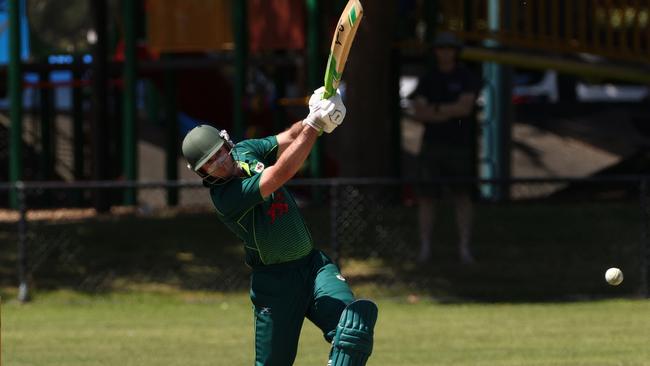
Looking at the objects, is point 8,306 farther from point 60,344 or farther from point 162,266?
point 60,344

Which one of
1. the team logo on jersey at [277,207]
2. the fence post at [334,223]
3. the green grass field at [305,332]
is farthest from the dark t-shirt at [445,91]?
the team logo on jersey at [277,207]

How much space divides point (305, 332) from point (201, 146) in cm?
545

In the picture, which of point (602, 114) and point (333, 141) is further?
point (602, 114)

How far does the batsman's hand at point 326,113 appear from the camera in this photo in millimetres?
6578

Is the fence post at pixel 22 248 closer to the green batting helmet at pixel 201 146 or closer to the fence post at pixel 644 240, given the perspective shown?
the fence post at pixel 644 240

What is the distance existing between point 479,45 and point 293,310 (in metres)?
12.0

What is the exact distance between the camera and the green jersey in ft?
23.0

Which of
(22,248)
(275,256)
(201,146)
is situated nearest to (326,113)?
(201,146)

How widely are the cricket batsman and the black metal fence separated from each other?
6.43 meters

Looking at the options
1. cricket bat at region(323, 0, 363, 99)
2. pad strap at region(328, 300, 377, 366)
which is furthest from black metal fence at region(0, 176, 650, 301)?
cricket bat at region(323, 0, 363, 99)

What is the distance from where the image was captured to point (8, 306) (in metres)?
13.9

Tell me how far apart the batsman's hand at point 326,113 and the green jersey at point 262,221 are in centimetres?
49

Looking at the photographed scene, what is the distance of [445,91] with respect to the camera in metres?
14.2

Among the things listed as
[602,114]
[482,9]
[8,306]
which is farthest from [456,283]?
[602,114]
